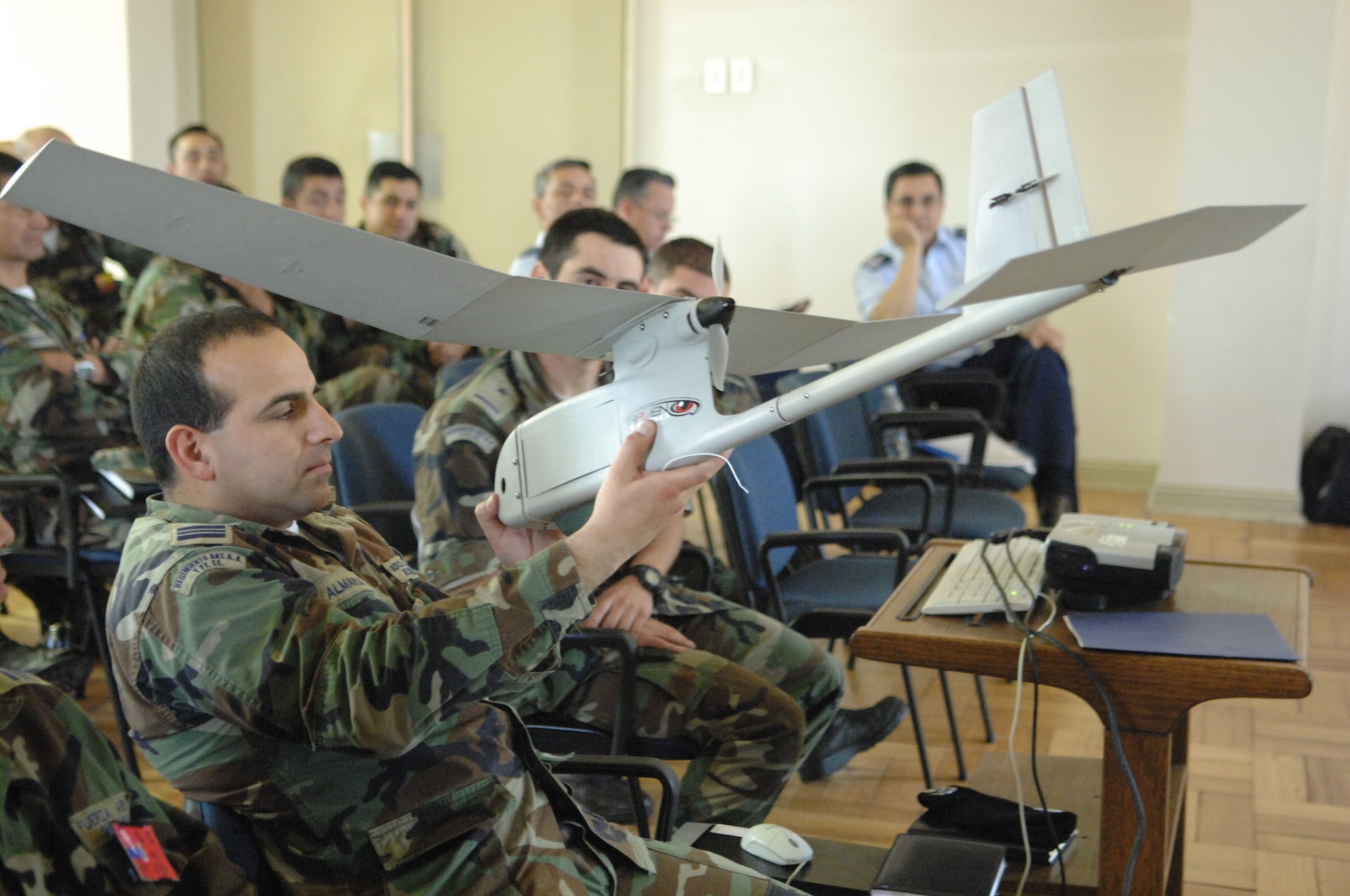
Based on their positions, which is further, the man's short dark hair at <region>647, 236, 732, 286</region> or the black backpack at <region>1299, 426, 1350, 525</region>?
the black backpack at <region>1299, 426, 1350, 525</region>

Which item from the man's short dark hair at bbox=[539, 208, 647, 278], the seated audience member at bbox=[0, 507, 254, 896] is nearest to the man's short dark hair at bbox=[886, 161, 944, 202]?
the man's short dark hair at bbox=[539, 208, 647, 278]

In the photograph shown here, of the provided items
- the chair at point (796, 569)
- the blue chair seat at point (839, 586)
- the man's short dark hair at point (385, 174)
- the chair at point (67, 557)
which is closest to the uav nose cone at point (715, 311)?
the chair at point (796, 569)

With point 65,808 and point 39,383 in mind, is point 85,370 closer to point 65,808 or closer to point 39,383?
point 39,383

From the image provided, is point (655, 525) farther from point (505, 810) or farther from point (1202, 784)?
point (1202, 784)

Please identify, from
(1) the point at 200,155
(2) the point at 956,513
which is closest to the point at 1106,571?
(2) the point at 956,513

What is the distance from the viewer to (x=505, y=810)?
1117mm

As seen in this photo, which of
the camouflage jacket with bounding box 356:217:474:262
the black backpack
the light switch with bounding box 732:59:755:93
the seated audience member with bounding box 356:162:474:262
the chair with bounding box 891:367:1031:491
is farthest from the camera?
the light switch with bounding box 732:59:755:93

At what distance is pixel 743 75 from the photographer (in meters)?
5.93

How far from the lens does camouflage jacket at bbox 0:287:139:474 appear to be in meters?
2.70

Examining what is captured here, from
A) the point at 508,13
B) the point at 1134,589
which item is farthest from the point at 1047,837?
the point at 508,13

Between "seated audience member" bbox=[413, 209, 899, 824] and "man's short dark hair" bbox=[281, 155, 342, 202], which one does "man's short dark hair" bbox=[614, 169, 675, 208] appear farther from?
"seated audience member" bbox=[413, 209, 899, 824]

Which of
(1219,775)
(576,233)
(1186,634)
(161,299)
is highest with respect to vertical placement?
(576,233)

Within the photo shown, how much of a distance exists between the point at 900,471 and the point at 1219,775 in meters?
0.93

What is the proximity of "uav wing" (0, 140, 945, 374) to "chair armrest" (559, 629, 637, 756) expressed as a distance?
0.59 metres
